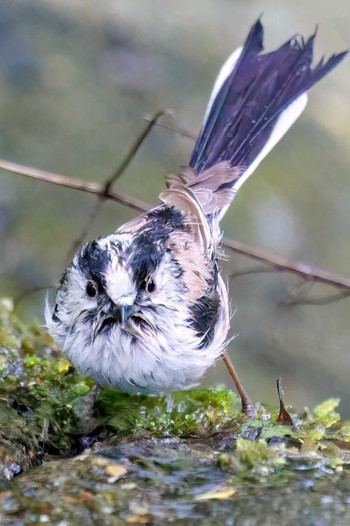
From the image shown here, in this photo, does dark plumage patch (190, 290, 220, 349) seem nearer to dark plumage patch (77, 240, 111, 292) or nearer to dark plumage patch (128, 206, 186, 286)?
dark plumage patch (128, 206, 186, 286)

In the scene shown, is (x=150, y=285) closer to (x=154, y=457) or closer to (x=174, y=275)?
(x=174, y=275)

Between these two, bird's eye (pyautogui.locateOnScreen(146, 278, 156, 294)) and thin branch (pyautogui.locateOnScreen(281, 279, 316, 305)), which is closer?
bird's eye (pyautogui.locateOnScreen(146, 278, 156, 294))

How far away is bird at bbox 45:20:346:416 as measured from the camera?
381 cm

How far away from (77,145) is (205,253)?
3805 mm

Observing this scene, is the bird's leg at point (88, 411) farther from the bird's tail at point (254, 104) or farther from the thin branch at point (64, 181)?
the bird's tail at point (254, 104)

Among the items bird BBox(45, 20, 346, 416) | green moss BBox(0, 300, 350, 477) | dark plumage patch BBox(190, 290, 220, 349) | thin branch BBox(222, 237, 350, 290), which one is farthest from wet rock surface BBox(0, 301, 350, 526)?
thin branch BBox(222, 237, 350, 290)

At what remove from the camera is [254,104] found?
17.6 feet

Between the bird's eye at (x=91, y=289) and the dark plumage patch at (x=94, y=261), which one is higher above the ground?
the dark plumage patch at (x=94, y=261)

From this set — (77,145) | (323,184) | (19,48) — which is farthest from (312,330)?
(19,48)

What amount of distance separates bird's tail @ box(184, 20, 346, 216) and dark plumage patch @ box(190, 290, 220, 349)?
1066mm

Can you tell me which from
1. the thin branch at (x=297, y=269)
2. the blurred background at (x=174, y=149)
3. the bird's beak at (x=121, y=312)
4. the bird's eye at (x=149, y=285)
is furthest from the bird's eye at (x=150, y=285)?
the blurred background at (x=174, y=149)

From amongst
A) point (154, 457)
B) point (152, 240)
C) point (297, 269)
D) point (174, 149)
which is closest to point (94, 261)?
point (152, 240)

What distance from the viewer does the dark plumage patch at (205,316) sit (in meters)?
4.13

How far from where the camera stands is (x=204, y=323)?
4219mm
